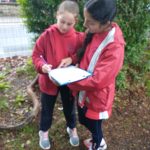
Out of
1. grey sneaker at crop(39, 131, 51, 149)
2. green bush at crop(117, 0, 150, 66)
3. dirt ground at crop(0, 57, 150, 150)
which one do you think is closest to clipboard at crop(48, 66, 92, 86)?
grey sneaker at crop(39, 131, 51, 149)

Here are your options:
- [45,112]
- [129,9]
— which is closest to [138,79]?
[129,9]

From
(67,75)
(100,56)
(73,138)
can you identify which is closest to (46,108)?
(73,138)

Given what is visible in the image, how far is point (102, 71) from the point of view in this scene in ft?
7.72

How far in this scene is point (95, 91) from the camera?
260 cm

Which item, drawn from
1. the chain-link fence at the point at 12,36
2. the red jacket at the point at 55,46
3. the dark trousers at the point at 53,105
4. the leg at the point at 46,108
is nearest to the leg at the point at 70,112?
the dark trousers at the point at 53,105

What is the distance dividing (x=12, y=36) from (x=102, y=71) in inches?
277

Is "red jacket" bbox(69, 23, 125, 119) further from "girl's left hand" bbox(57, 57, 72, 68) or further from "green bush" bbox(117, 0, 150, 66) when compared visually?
"green bush" bbox(117, 0, 150, 66)

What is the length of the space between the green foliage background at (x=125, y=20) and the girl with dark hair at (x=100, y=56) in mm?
1494

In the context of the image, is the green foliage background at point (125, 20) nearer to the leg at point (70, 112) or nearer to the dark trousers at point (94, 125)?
the leg at point (70, 112)

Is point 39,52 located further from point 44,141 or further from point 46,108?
point 44,141

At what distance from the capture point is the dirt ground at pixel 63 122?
11.5 ft

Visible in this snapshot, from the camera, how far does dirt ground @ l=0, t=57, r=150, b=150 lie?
3.50 metres

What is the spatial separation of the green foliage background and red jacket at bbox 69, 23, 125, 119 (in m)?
1.51

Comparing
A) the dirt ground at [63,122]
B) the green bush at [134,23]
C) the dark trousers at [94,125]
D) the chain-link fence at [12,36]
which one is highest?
the green bush at [134,23]
